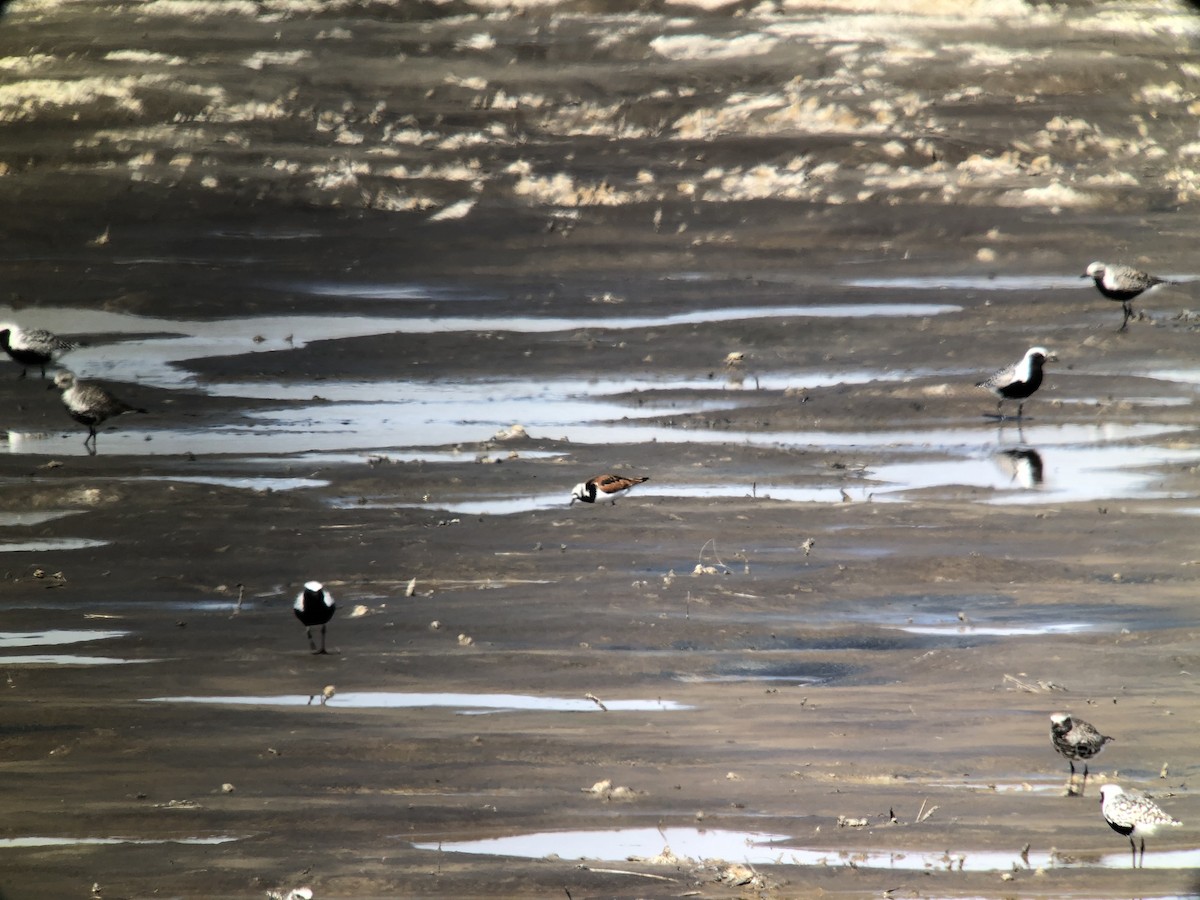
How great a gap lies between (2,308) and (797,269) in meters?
2.64

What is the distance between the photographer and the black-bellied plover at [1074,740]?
3.12m

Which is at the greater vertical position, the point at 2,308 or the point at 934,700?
the point at 2,308

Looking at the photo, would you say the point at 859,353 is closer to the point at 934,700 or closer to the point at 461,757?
the point at 934,700

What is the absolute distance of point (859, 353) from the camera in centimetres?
454

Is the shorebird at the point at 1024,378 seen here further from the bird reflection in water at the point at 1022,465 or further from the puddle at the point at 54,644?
the puddle at the point at 54,644

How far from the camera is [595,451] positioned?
13.3 ft

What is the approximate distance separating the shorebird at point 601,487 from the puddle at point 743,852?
1.21m

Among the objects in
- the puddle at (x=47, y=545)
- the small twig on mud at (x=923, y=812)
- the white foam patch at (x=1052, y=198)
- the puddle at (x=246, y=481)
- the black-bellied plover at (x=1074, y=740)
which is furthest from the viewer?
the white foam patch at (x=1052, y=198)

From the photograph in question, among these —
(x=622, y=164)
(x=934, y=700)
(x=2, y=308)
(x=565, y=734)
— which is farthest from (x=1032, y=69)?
(x=2, y=308)

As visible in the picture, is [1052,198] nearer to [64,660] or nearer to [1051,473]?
[1051,473]

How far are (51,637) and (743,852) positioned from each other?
200cm

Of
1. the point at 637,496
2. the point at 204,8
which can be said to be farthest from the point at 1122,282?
the point at 204,8

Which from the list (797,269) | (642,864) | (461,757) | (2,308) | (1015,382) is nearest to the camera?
(642,864)

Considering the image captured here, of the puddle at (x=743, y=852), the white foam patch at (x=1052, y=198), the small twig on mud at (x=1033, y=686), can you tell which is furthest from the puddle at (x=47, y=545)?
the white foam patch at (x=1052, y=198)
